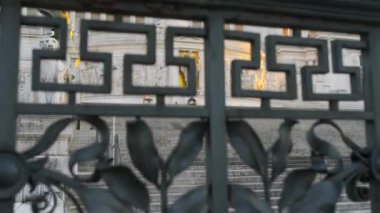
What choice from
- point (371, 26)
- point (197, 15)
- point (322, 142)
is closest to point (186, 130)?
point (197, 15)

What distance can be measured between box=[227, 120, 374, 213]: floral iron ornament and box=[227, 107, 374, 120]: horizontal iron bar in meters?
0.02

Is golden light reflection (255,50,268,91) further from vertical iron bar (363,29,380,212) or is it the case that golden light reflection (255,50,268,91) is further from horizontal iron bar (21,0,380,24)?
vertical iron bar (363,29,380,212)

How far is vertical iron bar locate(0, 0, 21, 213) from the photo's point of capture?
1.34 meters

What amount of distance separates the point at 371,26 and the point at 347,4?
0.50ft

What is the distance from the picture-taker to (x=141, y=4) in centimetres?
151

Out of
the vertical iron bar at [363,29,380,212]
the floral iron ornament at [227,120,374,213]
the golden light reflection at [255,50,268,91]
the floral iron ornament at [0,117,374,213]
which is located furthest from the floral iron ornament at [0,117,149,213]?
the vertical iron bar at [363,29,380,212]

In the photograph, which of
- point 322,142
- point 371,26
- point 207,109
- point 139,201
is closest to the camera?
point 139,201

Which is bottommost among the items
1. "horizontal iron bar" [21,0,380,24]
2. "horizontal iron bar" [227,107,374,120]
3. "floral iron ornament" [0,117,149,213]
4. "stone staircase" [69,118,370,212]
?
"stone staircase" [69,118,370,212]

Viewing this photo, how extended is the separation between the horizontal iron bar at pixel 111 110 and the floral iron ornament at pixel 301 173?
15 centimetres

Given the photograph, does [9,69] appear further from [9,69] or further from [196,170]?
[196,170]

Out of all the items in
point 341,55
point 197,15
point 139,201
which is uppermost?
point 197,15

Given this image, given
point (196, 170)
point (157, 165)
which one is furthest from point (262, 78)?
point (157, 165)

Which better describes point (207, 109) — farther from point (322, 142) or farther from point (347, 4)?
point (347, 4)

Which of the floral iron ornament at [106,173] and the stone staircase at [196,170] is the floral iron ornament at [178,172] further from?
the stone staircase at [196,170]
